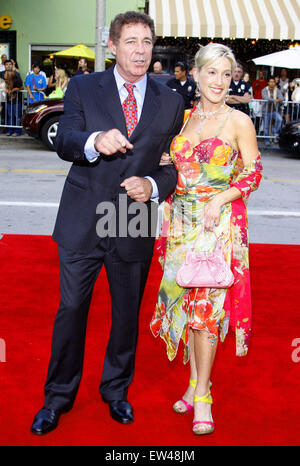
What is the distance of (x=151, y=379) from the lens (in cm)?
386

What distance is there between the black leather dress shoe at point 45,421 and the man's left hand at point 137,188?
3.83ft

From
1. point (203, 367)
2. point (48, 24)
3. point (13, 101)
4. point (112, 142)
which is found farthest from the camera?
point (48, 24)

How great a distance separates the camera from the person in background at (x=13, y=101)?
15789 millimetres

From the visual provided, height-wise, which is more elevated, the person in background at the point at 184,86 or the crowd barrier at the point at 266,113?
the person in background at the point at 184,86

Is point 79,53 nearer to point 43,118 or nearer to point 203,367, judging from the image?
point 43,118

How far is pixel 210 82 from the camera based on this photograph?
128 inches

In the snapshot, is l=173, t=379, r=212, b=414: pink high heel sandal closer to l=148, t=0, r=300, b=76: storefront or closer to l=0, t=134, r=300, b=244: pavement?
l=0, t=134, r=300, b=244: pavement

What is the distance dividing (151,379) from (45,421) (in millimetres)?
844

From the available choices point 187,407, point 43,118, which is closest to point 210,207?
point 187,407

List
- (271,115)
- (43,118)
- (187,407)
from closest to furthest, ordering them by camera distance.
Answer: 1. (187,407)
2. (43,118)
3. (271,115)

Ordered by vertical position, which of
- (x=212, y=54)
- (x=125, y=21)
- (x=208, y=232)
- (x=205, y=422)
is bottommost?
(x=205, y=422)

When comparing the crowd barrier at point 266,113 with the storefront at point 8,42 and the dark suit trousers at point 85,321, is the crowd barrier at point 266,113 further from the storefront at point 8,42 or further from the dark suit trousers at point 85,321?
the dark suit trousers at point 85,321

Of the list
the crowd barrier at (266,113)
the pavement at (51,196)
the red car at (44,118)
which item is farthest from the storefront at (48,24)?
the pavement at (51,196)
